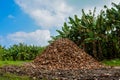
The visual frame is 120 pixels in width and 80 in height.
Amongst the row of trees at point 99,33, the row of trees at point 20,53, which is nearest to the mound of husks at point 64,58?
the row of trees at point 99,33

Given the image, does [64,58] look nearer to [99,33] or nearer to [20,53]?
[99,33]

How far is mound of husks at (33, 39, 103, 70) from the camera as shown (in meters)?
27.8

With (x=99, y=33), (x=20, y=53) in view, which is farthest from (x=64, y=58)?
(x=20, y=53)

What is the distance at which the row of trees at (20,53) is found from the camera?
38.8 meters

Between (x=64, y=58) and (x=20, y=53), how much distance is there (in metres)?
10.7

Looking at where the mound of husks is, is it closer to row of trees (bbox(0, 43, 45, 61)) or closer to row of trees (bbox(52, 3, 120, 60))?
row of trees (bbox(52, 3, 120, 60))

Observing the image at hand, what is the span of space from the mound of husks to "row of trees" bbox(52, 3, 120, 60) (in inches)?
131

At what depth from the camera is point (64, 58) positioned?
28.8 meters

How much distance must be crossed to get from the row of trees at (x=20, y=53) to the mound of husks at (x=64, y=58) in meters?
8.64

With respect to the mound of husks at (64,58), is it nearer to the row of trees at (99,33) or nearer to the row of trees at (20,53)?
the row of trees at (99,33)

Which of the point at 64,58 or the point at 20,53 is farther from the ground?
the point at 20,53

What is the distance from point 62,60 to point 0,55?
11.9 metres

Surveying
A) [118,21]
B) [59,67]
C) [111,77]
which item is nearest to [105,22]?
[118,21]

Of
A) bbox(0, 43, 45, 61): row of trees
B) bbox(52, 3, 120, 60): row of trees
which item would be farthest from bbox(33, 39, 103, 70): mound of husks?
bbox(0, 43, 45, 61): row of trees
